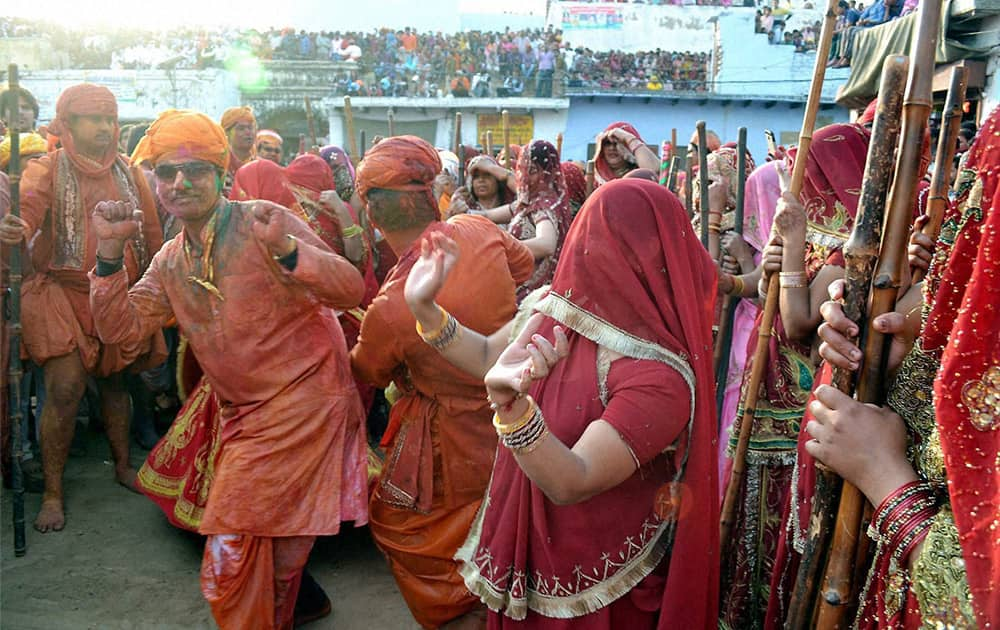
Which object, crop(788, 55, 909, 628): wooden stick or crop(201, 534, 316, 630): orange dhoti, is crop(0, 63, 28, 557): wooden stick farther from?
crop(788, 55, 909, 628): wooden stick

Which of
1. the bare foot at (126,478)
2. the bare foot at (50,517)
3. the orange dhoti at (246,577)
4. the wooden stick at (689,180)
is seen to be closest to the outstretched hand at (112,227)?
the orange dhoti at (246,577)

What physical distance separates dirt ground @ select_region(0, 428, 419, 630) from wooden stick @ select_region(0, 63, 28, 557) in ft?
0.74

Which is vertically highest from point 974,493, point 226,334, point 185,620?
point 974,493

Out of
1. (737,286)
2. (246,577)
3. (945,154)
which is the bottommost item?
(246,577)

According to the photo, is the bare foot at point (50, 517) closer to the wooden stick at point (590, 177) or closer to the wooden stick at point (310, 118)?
the wooden stick at point (310, 118)

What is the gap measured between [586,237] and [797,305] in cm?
108

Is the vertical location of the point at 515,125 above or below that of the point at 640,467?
below

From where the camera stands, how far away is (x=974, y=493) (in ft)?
4.05

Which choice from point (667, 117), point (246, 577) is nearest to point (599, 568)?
point (246, 577)

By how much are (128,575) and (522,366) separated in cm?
339

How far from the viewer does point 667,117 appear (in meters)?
29.5

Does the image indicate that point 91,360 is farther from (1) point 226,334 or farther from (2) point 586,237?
(2) point 586,237

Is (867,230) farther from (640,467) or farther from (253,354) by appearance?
(253,354)

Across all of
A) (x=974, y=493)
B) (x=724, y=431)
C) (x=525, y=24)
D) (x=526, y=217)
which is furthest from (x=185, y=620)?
(x=525, y=24)
